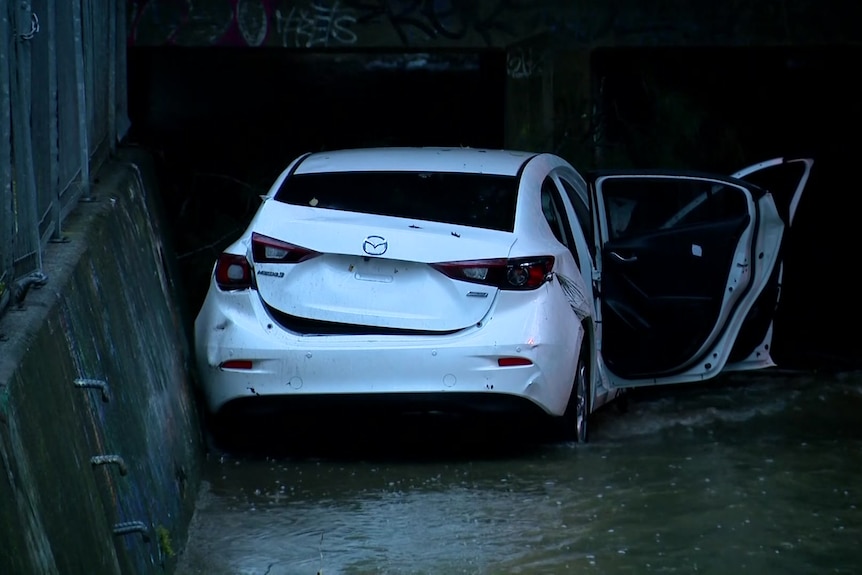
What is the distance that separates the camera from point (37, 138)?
5.58 metres

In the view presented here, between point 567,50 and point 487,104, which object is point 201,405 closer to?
point 567,50

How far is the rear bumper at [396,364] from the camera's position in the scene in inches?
284

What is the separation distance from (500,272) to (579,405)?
1.21 meters

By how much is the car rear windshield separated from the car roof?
2.8 inches

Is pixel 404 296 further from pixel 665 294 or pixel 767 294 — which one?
pixel 767 294

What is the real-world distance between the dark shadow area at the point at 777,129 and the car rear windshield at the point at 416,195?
475cm

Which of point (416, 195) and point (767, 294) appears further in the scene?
point (767, 294)

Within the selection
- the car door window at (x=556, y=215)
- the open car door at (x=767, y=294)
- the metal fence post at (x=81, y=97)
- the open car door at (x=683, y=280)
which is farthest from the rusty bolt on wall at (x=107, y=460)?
the open car door at (x=767, y=294)

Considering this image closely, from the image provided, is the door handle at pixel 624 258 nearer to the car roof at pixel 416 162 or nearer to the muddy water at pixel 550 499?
the car roof at pixel 416 162

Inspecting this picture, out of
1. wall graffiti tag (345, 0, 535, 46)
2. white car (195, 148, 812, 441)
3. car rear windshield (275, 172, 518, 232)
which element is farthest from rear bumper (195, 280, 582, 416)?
wall graffiti tag (345, 0, 535, 46)

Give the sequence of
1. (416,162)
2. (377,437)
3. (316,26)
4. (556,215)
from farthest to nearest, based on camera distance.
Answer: (316,26), (377,437), (556,215), (416,162)

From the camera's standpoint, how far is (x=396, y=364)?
7.22 meters

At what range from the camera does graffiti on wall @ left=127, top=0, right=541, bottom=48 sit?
11.2m

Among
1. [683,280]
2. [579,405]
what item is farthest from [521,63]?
[579,405]
